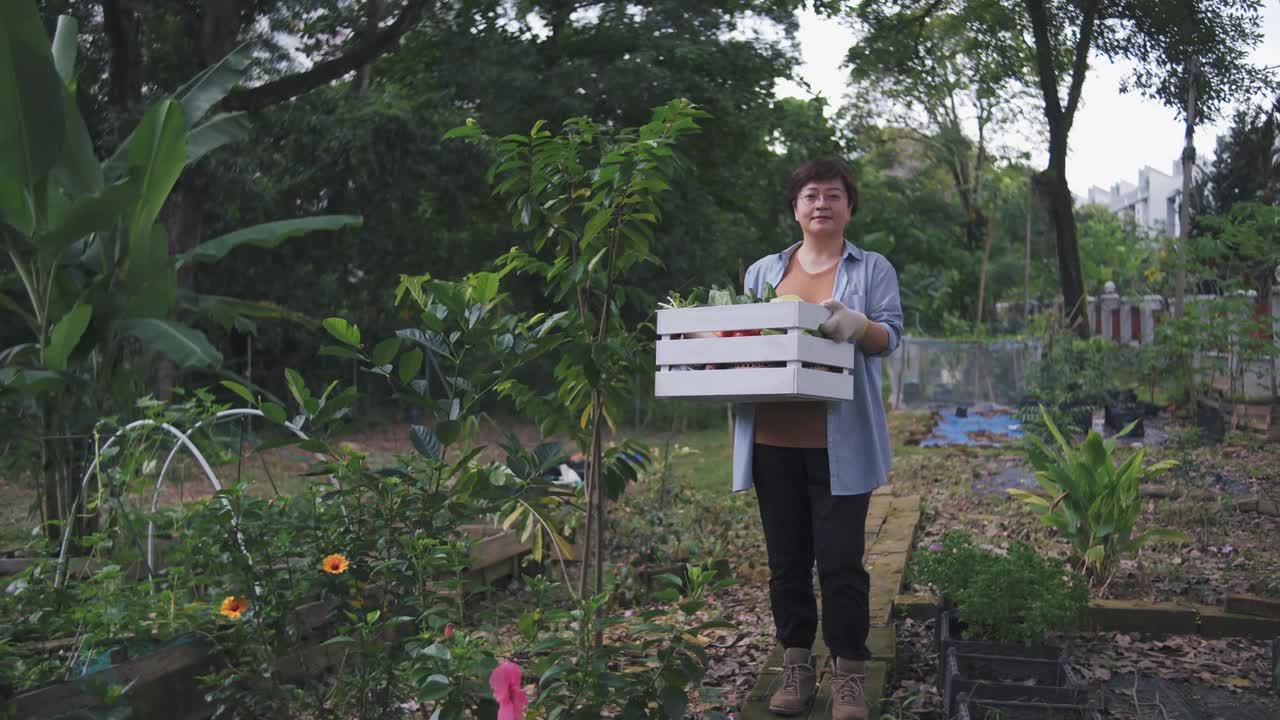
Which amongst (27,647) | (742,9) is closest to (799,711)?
(27,647)

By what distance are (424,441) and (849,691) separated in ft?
4.09

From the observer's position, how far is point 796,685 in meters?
2.82

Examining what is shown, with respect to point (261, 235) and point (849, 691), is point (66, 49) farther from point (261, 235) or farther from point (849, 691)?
point (849, 691)

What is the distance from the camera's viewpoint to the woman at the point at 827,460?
271 centimetres

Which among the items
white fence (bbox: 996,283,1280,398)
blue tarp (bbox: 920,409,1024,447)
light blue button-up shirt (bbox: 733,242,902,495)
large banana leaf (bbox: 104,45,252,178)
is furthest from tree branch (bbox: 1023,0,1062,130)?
light blue button-up shirt (bbox: 733,242,902,495)

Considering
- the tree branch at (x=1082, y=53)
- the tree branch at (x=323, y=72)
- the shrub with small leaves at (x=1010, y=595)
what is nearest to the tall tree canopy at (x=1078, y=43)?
the tree branch at (x=1082, y=53)

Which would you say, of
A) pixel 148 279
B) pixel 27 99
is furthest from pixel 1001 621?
pixel 27 99

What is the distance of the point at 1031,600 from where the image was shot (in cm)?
316

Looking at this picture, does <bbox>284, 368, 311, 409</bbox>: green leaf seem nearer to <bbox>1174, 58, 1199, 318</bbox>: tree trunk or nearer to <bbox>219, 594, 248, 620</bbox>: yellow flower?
<bbox>219, 594, 248, 620</bbox>: yellow flower

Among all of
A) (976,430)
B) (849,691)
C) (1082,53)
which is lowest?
(976,430)

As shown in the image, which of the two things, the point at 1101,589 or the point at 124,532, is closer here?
the point at 124,532

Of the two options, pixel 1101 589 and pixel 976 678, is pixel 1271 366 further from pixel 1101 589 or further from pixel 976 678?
pixel 976 678

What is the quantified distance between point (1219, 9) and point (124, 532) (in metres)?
10.1

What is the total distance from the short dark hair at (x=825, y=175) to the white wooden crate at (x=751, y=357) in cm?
45
